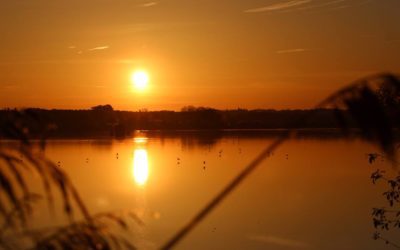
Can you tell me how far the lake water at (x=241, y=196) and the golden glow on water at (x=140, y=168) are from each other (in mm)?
66

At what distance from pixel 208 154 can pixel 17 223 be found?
48106 millimetres

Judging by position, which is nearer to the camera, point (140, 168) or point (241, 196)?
point (241, 196)

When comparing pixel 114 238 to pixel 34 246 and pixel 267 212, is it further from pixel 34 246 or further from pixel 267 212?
pixel 267 212

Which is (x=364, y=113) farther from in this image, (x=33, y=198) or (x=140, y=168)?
(x=140, y=168)

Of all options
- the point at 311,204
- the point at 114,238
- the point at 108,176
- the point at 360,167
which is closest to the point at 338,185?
the point at 311,204

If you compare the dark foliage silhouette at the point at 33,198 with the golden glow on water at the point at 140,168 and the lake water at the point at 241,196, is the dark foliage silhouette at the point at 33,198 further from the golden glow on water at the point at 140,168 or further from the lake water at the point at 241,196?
the golden glow on water at the point at 140,168

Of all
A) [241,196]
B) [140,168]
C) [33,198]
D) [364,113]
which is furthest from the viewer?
[140,168]

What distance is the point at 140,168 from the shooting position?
131 ft

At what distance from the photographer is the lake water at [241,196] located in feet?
64.8

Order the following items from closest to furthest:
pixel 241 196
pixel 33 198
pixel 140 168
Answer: pixel 33 198 < pixel 241 196 < pixel 140 168

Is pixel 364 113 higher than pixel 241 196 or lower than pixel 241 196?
higher

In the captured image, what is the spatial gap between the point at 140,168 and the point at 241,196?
42.2ft

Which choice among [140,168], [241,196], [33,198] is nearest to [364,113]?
[33,198]

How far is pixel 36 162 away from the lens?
A: 0.97 m
